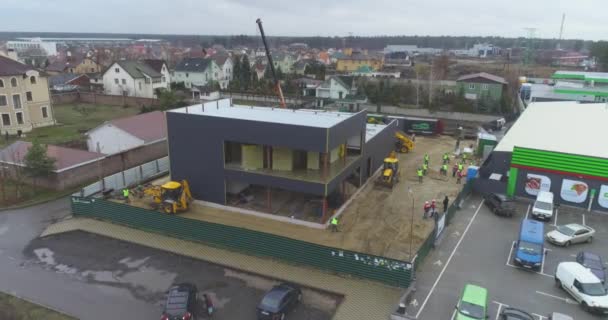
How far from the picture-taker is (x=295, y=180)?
2280 centimetres

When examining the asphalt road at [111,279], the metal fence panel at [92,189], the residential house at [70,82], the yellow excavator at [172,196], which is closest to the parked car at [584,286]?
the asphalt road at [111,279]

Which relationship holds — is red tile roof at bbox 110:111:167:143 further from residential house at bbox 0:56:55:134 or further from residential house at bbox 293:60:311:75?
residential house at bbox 293:60:311:75

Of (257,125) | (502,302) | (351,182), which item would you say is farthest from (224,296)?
(351,182)

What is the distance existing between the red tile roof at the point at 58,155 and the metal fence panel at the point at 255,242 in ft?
20.6

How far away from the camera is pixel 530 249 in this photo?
742 inches

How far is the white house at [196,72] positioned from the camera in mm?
77756

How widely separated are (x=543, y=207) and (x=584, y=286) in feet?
30.1

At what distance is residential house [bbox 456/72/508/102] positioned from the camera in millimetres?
58531

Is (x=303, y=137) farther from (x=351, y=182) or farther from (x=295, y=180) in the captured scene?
(x=351, y=182)

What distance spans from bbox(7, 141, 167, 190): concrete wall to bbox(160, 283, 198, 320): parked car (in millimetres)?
17313

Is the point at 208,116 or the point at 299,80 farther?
the point at 299,80

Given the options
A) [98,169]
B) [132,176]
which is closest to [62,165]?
[98,169]

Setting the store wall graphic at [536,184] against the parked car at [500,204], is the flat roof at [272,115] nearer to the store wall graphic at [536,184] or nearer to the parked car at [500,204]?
the parked car at [500,204]

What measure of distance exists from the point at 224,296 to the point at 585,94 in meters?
55.9
